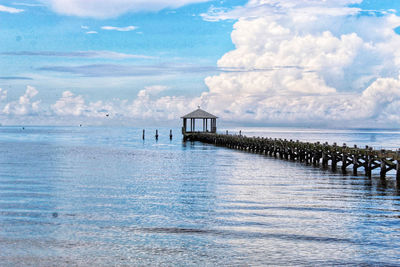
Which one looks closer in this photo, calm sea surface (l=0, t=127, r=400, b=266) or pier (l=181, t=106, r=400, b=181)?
calm sea surface (l=0, t=127, r=400, b=266)

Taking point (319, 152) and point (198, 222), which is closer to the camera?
point (198, 222)

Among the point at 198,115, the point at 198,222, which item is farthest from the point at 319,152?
the point at 198,115

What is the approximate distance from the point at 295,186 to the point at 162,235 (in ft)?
Answer: 40.3

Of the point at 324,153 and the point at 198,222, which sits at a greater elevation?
the point at 324,153

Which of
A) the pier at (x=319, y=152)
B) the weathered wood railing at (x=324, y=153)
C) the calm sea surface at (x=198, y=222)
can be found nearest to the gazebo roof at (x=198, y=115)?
the pier at (x=319, y=152)

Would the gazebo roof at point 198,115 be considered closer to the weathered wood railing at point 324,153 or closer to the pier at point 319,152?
the pier at point 319,152

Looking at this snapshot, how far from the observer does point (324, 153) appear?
37031mm

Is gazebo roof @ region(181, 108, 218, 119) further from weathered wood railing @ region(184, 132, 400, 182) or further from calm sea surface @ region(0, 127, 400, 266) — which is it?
calm sea surface @ region(0, 127, 400, 266)

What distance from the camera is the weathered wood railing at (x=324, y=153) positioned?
2753 cm

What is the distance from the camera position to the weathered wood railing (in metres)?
27.5

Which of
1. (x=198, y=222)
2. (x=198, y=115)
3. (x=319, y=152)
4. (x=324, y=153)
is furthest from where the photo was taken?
(x=198, y=115)

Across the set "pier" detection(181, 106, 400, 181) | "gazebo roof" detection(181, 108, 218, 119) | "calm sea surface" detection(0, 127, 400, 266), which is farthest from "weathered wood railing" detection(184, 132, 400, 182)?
"gazebo roof" detection(181, 108, 218, 119)

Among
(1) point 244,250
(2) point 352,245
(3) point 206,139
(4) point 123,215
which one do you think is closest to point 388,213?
(2) point 352,245

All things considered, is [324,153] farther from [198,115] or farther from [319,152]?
[198,115]
